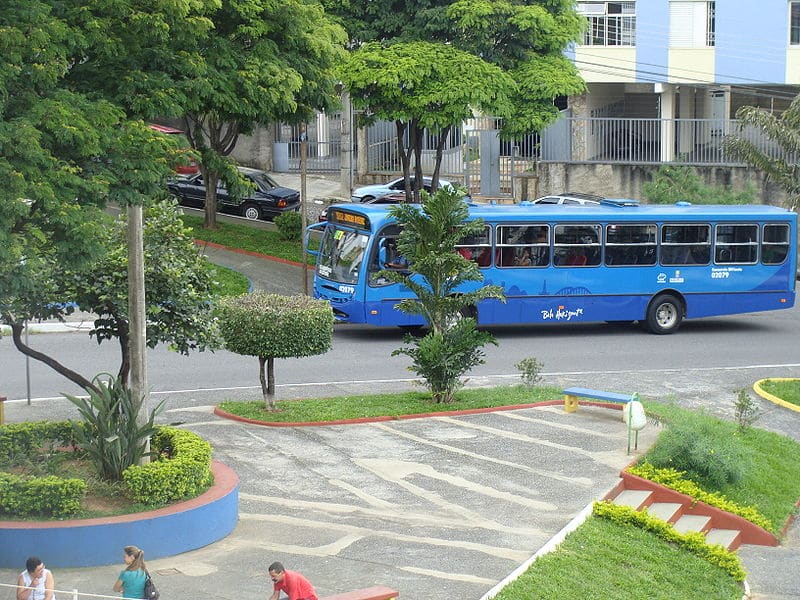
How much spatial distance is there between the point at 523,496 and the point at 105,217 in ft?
18.9

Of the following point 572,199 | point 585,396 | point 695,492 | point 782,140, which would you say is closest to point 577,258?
point 782,140

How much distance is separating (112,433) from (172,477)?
0.96 m

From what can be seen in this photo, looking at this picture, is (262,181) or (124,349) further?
(262,181)

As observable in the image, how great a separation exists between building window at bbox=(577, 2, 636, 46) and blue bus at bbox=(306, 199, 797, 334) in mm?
14574

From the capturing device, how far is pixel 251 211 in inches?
1448

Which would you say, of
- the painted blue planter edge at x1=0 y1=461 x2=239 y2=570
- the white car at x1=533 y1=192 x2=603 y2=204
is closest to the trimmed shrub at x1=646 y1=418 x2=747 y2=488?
the painted blue planter edge at x1=0 y1=461 x2=239 y2=570

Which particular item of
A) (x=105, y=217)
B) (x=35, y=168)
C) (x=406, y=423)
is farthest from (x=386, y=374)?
(x=35, y=168)

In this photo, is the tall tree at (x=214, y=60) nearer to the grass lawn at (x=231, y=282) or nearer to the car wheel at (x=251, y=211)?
the grass lawn at (x=231, y=282)

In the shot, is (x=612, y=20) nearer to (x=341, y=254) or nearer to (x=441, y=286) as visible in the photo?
(x=341, y=254)

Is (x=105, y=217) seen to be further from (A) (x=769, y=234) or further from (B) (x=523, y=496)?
(A) (x=769, y=234)

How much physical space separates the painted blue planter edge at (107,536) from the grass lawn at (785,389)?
37.8 ft

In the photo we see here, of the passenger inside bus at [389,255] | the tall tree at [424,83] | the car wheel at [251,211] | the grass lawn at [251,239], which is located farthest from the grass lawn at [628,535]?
the car wheel at [251,211]

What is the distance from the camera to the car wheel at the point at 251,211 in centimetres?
3675

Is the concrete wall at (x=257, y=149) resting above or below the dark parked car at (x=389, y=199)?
above
